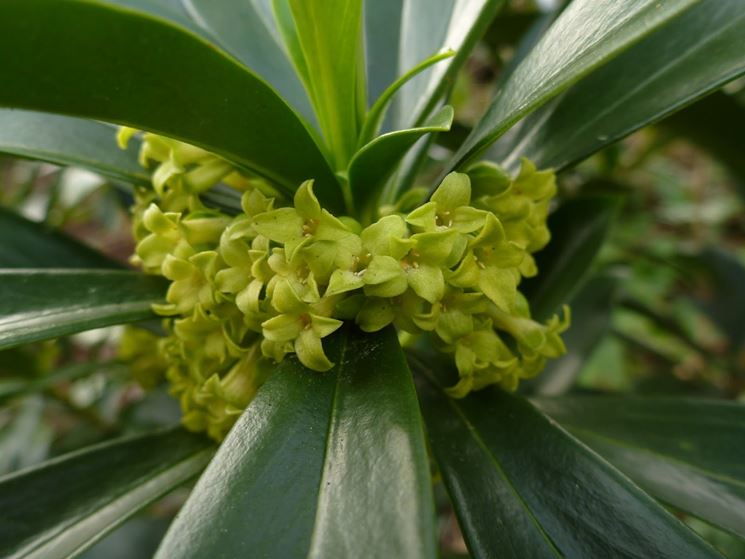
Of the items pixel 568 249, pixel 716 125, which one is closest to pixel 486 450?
pixel 568 249

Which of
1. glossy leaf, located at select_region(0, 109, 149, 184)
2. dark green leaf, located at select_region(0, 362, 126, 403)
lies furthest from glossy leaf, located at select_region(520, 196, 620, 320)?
dark green leaf, located at select_region(0, 362, 126, 403)

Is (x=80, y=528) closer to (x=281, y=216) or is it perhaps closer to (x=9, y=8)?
(x=281, y=216)

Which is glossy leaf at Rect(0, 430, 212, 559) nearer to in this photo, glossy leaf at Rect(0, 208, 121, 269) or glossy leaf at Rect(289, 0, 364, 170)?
glossy leaf at Rect(0, 208, 121, 269)

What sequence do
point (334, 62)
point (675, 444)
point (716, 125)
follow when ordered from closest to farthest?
1. point (334, 62)
2. point (675, 444)
3. point (716, 125)

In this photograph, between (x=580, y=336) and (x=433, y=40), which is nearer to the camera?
(x=433, y=40)

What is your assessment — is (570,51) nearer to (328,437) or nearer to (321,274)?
(321,274)

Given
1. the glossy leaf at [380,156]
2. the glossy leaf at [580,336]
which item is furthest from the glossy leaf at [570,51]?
the glossy leaf at [580,336]
